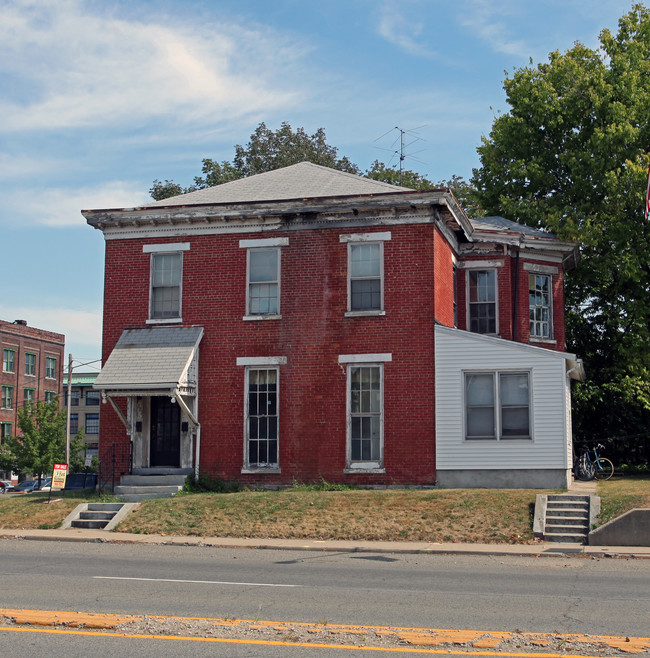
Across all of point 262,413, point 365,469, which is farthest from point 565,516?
point 262,413

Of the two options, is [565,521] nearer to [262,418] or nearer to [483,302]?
[262,418]

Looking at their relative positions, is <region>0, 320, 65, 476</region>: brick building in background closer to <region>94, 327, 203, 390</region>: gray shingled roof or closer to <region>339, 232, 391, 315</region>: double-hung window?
<region>94, 327, 203, 390</region>: gray shingled roof

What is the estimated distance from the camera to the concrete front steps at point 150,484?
73.7 ft

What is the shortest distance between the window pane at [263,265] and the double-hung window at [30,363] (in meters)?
58.5

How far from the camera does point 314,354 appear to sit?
Answer: 76.0ft

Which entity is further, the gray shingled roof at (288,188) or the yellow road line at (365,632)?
the gray shingled roof at (288,188)

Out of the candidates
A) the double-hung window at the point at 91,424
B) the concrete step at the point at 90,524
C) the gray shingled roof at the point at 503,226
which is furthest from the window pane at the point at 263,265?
the double-hung window at the point at 91,424

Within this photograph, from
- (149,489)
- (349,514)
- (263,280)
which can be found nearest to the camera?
(349,514)

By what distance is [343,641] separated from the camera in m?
8.37

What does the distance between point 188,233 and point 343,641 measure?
1731cm

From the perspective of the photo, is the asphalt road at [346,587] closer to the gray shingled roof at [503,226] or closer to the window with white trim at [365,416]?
the window with white trim at [365,416]

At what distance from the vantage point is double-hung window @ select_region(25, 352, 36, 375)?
77250 mm

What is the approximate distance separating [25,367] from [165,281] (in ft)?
187

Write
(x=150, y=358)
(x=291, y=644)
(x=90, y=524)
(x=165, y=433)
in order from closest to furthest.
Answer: (x=291, y=644) < (x=90, y=524) < (x=150, y=358) < (x=165, y=433)
